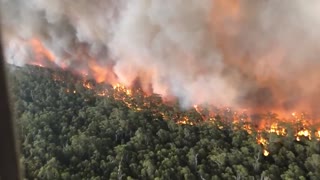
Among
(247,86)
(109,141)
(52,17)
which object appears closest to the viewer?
(109,141)

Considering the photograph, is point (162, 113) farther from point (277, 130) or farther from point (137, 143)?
point (277, 130)

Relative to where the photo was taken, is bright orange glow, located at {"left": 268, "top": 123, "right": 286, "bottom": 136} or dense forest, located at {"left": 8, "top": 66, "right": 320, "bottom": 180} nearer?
dense forest, located at {"left": 8, "top": 66, "right": 320, "bottom": 180}

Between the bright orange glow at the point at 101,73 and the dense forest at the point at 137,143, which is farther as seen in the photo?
the bright orange glow at the point at 101,73

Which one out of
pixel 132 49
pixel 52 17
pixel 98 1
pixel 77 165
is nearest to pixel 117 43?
pixel 132 49

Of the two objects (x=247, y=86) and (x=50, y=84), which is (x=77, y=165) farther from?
(x=247, y=86)

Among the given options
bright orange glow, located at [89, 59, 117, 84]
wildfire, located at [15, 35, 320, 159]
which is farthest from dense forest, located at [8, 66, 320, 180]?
bright orange glow, located at [89, 59, 117, 84]

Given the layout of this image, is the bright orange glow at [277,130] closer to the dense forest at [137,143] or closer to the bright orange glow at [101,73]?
the dense forest at [137,143]

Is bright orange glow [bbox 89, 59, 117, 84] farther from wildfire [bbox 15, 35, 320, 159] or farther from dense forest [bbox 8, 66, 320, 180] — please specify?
dense forest [bbox 8, 66, 320, 180]

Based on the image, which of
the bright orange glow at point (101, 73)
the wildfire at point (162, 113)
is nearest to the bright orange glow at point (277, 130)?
the wildfire at point (162, 113)
